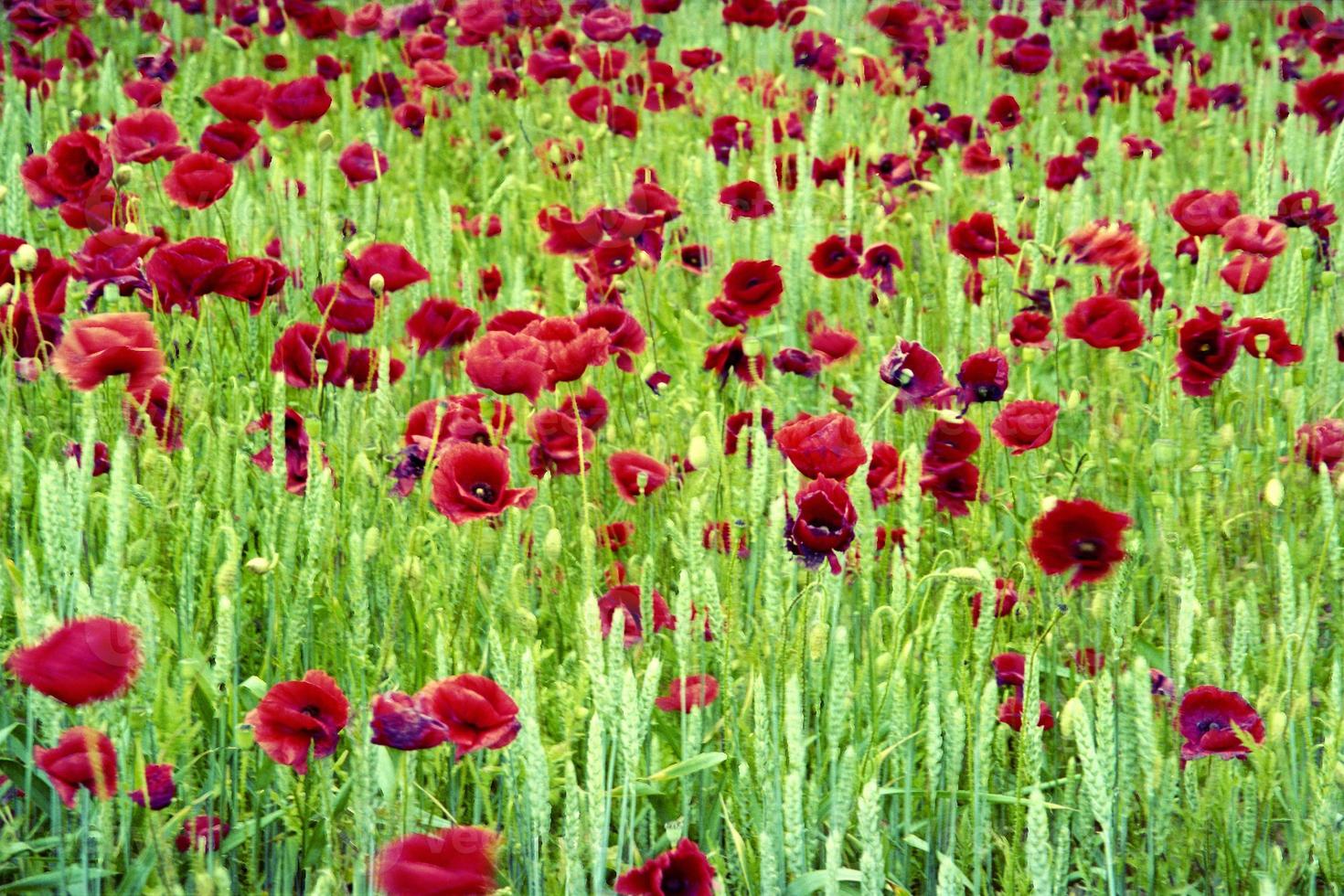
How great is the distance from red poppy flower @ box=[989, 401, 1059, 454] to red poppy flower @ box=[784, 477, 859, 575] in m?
0.36

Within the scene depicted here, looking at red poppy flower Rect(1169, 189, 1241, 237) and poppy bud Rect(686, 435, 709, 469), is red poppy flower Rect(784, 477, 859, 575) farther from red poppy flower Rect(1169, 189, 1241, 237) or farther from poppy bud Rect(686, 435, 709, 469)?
red poppy flower Rect(1169, 189, 1241, 237)

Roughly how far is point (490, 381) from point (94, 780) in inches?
22.3

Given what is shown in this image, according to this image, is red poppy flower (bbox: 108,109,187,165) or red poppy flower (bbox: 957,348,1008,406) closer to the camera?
red poppy flower (bbox: 957,348,1008,406)

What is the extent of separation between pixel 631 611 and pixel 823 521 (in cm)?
34

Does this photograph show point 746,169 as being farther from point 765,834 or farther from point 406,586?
point 765,834

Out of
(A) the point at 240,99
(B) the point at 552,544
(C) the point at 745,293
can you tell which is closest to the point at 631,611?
(B) the point at 552,544

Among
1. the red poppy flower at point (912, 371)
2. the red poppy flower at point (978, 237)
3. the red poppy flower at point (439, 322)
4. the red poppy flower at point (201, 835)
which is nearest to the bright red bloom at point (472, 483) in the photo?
the red poppy flower at point (201, 835)

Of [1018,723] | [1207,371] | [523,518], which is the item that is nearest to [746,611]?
[523,518]

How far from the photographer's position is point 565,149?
367 cm

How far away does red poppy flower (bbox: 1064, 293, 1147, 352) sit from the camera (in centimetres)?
187

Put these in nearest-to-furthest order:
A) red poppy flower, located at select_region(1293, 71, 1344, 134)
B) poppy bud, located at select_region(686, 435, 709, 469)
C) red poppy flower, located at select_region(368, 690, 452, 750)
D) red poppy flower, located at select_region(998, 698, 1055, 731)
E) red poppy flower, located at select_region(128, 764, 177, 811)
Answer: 1. red poppy flower, located at select_region(368, 690, 452, 750)
2. red poppy flower, located at select_region(128, 764, 177, 811)
3. red poppy flower, located at select_region(998, 698, 1055, 731)
4. poppy bud, located at select_region(686, 435, 709, 469)
5. red poppy flower, located at select_region(1293, 71, 1344, 134)

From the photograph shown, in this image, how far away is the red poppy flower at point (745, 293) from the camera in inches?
80.0

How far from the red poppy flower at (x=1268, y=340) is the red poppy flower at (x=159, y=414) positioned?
1341mm

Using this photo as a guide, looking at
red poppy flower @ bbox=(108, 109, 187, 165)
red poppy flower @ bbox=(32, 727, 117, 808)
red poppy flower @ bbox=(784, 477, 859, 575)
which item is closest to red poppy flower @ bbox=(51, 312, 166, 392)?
red poppy flower @ bbox=(32, 727, 117, 808)
